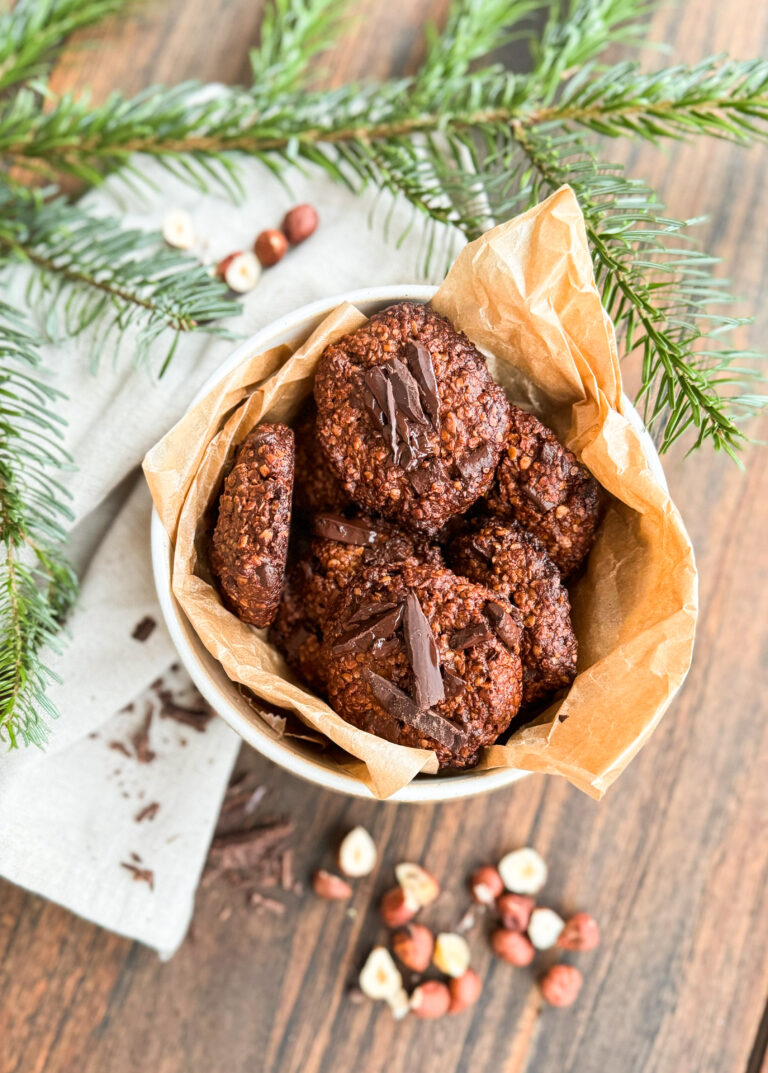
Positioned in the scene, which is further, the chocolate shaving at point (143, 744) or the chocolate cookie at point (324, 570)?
the chocolate shaving at point (143, 744)

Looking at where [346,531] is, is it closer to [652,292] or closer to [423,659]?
[423,659]

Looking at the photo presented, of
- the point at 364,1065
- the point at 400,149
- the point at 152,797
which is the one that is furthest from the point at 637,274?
the point at 364,1065

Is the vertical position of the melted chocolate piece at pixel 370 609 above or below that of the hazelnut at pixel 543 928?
above

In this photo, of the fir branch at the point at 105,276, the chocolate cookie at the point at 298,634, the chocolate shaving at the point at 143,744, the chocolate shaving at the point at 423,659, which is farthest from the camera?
the chocolate shaving at the point at 143,744

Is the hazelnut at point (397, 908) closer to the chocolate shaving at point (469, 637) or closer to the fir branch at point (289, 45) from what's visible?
the chocolate shaving at point (469, 637)

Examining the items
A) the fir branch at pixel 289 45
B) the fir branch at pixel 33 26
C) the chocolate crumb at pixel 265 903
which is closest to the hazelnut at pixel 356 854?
the chocolate crumb at pixel 265 903

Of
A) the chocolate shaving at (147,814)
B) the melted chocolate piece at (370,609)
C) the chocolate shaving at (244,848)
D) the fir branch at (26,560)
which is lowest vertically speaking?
the chocolate shaving at (244,848)

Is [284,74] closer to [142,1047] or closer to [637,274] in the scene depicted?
[637,274]

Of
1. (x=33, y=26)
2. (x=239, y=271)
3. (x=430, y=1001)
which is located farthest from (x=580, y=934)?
(x=33, y=26)
